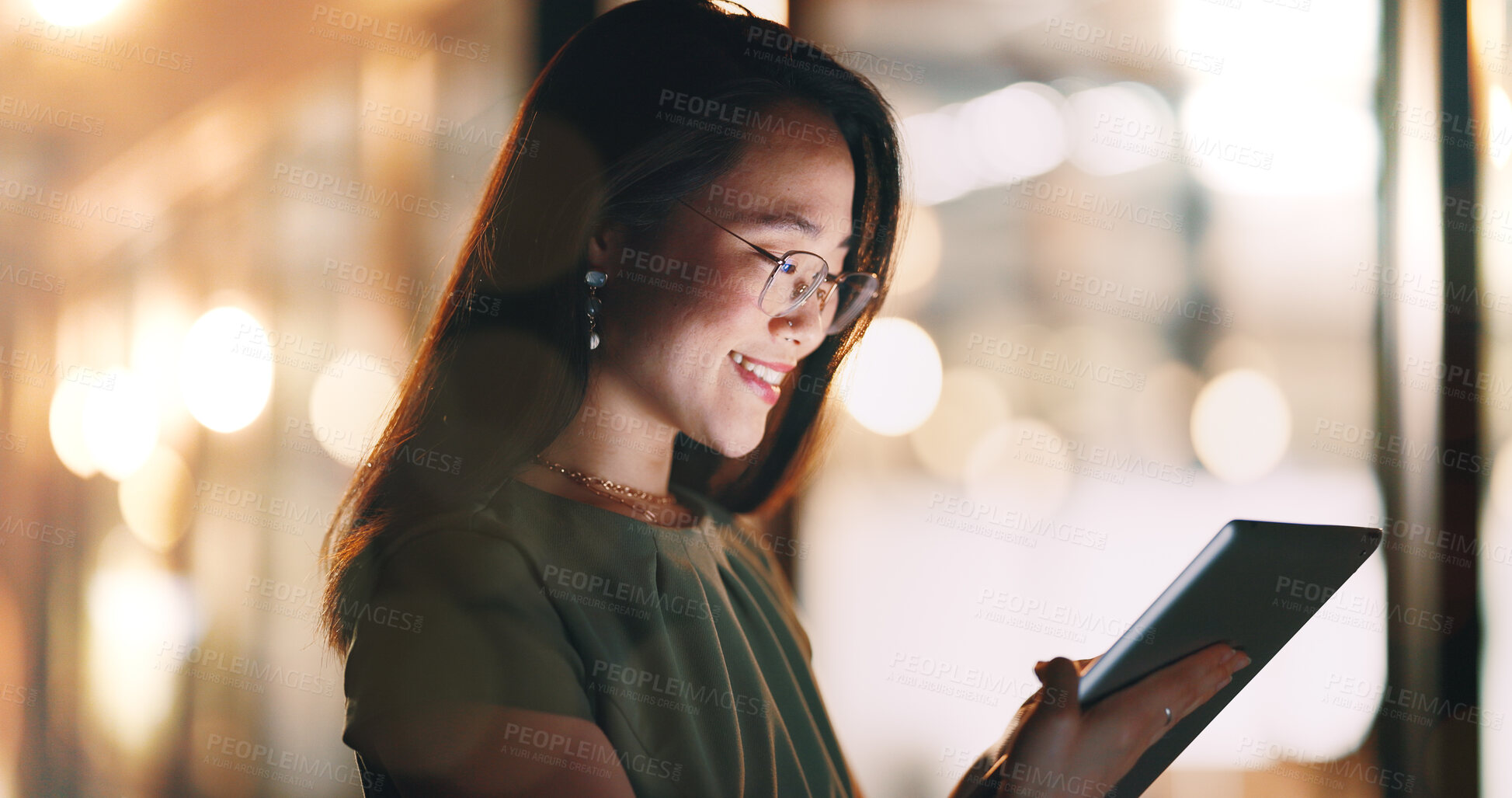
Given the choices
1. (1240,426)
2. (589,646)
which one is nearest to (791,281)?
(589,646)

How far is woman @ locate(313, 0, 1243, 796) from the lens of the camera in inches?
31.0

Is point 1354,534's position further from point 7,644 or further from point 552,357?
point 7,644

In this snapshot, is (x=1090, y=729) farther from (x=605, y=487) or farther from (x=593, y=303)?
(x=593, y=303)

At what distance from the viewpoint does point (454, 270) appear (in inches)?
37.3

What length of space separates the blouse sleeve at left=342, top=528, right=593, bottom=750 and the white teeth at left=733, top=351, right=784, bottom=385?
1.08ft

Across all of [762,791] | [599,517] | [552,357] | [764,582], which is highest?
[552,357]

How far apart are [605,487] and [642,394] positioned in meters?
0.11

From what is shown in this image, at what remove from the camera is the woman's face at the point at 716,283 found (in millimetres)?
885

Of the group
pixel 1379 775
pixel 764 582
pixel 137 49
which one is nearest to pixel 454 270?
pixel 764 582

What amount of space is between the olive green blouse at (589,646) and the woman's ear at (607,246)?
10.2 inches

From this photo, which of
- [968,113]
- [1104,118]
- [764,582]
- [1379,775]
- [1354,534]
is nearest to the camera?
[1354,534]

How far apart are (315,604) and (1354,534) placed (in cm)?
231

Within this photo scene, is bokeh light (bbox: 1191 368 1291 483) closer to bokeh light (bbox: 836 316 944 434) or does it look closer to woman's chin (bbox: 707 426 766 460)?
bokeh light (bbox: 836 316 944 434)

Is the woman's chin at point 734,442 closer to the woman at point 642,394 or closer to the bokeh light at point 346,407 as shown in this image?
the woman at point 642,394
